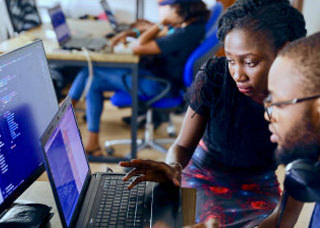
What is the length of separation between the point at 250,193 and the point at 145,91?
49.7 inches

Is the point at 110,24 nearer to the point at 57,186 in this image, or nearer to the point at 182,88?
the point at 182,88

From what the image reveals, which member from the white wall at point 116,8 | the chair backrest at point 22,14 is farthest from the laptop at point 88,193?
the white wall at point 116,8

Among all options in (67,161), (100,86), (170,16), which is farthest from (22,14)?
(67,161)

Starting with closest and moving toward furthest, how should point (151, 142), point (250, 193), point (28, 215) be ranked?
point (28, 215) → point (250, 193) → point (151, 142)

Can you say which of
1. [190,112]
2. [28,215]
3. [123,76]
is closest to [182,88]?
[123,76]

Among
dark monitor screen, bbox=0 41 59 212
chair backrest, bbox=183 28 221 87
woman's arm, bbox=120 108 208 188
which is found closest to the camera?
dark monitor screen, bbox=0 41 59 212

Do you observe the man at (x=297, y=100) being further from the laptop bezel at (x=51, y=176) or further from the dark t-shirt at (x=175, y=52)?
the dark t-shirt at (x=175, y=52)

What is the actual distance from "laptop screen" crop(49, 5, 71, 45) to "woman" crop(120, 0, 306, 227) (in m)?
1.42

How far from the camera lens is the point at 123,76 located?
7.68 feet

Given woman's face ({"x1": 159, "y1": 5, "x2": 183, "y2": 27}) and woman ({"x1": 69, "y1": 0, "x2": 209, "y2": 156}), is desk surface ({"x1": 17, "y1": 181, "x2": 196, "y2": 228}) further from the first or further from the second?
woman's face ({"x1": 159, "y1": 5, "x2": 183, "y2": 27})

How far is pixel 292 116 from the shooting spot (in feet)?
2.62

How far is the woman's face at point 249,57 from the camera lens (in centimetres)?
111

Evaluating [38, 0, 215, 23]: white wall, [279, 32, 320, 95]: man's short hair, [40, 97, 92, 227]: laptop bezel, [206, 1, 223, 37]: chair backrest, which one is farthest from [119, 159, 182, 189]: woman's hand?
[38, 0, 215, 23]: white wall

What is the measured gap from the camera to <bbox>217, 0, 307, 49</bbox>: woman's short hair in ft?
3.66
